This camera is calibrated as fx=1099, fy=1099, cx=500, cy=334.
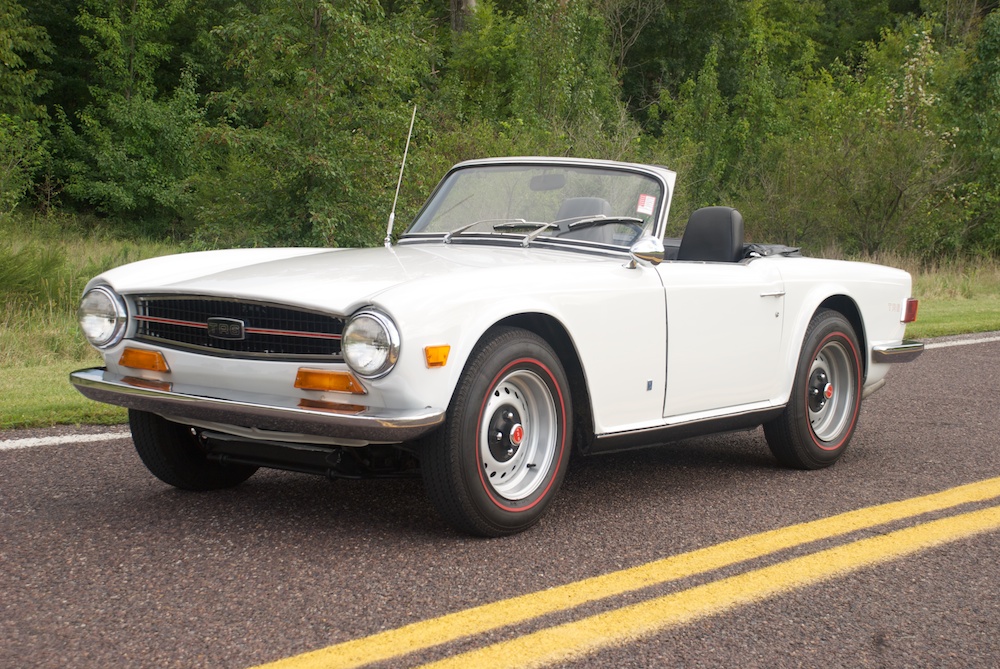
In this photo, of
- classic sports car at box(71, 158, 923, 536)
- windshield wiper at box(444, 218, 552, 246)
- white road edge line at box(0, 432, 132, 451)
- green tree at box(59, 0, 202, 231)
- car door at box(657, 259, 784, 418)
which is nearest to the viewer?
classic sports car at box(71, 158, 923, 536)

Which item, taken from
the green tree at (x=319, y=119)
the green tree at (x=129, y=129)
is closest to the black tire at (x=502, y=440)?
the green tree at (x=319, y=119)

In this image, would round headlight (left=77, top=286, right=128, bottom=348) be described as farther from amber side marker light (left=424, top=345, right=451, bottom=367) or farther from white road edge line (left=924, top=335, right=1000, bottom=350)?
white road edge line (left=924, top=335, right=1000, bottom=350)

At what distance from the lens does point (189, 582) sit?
11.4ft

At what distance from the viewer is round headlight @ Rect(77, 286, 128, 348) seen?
14.1 ft

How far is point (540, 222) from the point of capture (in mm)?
5195

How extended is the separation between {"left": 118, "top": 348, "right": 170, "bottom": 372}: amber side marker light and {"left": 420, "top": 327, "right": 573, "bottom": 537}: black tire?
1.06 metres

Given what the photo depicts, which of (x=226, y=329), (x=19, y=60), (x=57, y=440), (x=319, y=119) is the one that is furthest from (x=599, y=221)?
(x=19, y=60)

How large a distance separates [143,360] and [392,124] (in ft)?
36.7

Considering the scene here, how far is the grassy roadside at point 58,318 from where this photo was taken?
6547 mm

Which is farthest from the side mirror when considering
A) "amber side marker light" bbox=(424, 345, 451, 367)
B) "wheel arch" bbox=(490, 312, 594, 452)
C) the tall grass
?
the tall grass

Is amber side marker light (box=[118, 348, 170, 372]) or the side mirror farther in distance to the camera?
the side mirror

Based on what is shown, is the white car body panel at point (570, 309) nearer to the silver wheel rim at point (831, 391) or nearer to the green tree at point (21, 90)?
the silver wheel rim at point (831, 391)

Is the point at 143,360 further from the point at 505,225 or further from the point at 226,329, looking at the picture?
the point at 505,225

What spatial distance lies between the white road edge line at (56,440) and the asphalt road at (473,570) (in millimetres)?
33
